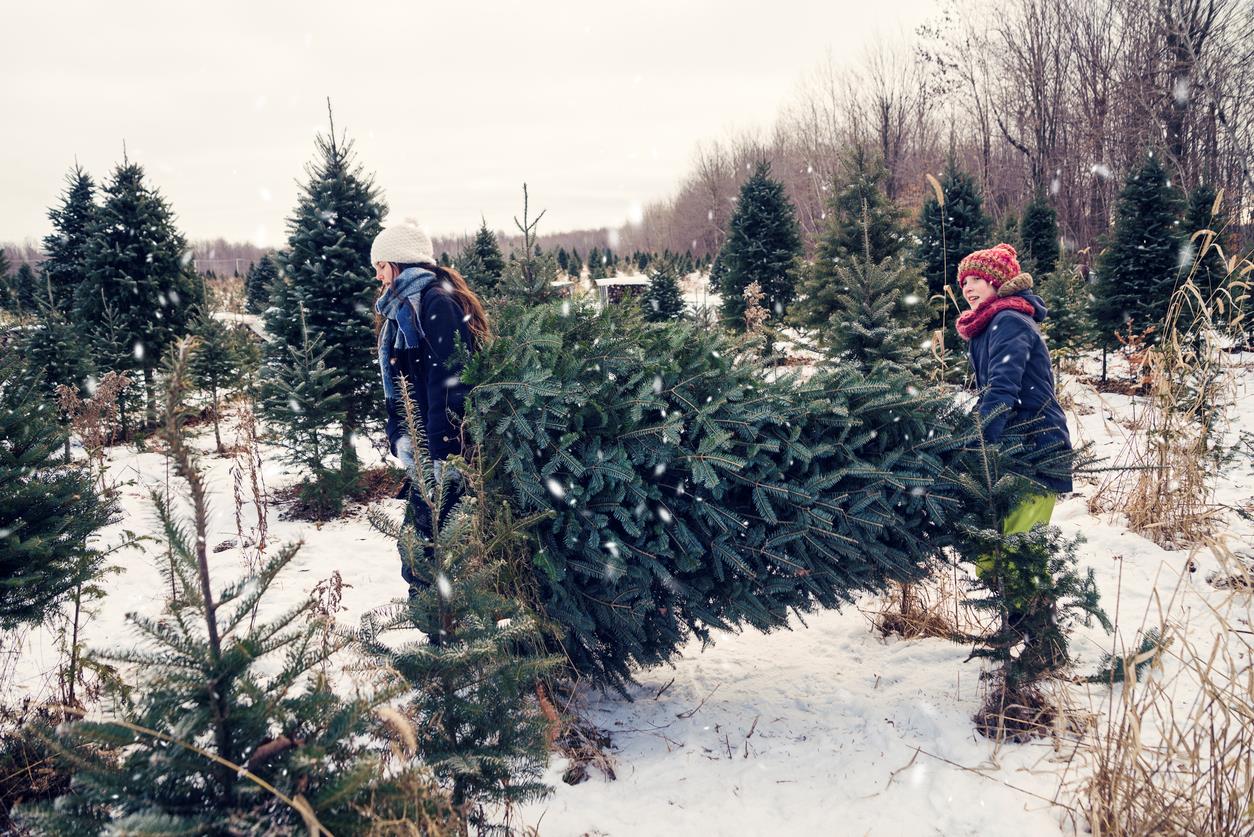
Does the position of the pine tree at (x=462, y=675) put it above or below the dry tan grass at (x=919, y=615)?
above

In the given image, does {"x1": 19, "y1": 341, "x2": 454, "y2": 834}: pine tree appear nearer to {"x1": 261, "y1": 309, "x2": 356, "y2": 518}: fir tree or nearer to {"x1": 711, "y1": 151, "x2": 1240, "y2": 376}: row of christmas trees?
{"x1": 711, "y1": 151, "x2": 1240, "y2": 376}: row of christmas trees

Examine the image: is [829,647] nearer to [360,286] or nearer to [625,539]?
[625,539]

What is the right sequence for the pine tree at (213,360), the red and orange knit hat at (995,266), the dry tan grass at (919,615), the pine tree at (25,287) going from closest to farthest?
1. the red and orange knit hat at (995,266)
2. the dry tan grass at (919,615)
3. the pine tree at (213,360)
4. the pine tree at (25,287)

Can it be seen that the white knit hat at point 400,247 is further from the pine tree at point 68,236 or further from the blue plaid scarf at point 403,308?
the pine tree at point 68,236

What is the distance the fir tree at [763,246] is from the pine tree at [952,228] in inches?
140

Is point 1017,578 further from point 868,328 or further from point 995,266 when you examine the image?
point 868,328

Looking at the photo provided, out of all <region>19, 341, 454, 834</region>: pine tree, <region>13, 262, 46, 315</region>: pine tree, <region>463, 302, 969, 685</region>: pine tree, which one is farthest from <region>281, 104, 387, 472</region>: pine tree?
<region>13, 262, 46, 315</region>: pine tree

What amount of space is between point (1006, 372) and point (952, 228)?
33.8ft

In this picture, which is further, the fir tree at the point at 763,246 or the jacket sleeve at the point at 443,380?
the fir tree at the point at 763,246

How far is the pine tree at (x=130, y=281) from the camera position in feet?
35.8

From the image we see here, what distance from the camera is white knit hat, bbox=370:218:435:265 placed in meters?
3.62

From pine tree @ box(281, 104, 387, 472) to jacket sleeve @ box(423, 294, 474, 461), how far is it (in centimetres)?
497

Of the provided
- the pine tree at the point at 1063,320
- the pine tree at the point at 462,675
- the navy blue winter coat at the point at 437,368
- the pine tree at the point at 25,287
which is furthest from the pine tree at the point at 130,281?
the pine tree at the point at 1063,320

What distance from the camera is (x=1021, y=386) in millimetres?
3369
